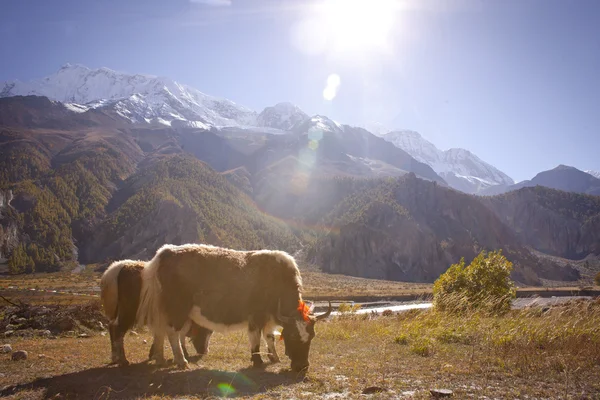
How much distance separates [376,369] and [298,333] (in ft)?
6.69

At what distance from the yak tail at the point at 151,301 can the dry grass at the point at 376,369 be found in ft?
3.47

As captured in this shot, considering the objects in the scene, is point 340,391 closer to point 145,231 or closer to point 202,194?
point 145,231

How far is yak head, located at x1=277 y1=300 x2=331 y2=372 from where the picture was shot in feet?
29.1

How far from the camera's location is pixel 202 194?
17925 centimetres

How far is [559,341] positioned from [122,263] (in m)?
12.6

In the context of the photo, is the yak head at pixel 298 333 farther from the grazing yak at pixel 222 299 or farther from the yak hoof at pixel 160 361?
the yak hoof at pixel 160 361

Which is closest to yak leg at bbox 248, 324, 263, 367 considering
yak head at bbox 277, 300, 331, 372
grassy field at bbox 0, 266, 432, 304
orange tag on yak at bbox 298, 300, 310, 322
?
yak head at bbox 277, 300, 331, 372

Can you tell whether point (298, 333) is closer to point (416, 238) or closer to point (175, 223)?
point (175, 223)

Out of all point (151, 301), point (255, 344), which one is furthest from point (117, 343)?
point (255, 344)

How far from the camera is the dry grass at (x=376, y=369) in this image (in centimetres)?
Answer: 703

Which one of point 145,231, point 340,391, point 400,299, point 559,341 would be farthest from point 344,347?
point 145,231

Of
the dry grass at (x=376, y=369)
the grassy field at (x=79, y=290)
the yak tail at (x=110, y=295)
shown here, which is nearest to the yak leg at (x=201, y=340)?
the dry grass at (x=376, y=369)

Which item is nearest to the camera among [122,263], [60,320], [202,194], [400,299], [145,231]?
[122,263]

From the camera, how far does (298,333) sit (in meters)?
9.13
